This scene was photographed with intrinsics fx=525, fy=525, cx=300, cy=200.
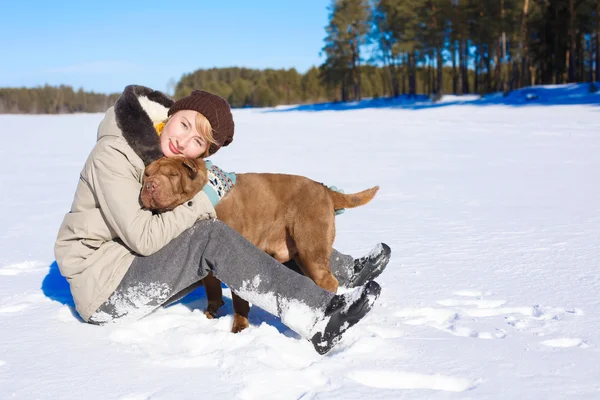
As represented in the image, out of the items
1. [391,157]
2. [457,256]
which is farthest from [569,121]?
[457,256]

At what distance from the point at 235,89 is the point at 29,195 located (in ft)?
252

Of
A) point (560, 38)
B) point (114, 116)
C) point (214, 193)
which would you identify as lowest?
point (214, 193)

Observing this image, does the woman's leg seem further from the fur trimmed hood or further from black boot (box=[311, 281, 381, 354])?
the fur trimmed hood

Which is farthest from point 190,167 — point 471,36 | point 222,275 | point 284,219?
point 471,36

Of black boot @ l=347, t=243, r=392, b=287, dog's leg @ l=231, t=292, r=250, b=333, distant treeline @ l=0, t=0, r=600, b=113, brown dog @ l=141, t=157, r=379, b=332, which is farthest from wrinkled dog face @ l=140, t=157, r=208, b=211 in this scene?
distant treeline @ l=0, t=0, r=600, b=113

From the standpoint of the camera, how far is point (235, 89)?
8138 cm

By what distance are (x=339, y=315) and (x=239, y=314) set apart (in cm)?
59

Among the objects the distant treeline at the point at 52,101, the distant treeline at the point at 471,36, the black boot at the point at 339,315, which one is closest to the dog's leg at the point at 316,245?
the black boot at the point at 339,315

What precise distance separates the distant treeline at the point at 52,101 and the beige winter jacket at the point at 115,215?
3169 centimetres

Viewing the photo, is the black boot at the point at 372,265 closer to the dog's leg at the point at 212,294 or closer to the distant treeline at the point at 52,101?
the dog's leg at the point at 212,294

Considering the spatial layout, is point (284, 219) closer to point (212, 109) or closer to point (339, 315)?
point (212, 109)

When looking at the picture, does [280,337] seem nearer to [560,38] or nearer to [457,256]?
[457,256]

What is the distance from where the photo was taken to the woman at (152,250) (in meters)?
2.28

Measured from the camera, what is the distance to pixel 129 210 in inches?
91.2
